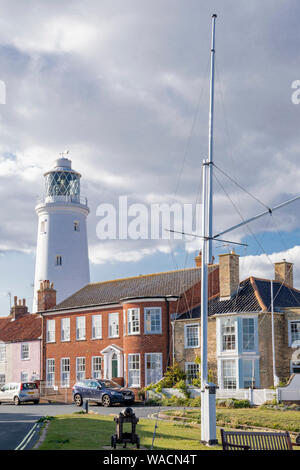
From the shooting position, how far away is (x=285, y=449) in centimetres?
1318

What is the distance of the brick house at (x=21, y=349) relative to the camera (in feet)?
175

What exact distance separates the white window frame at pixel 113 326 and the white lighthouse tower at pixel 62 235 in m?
13.3

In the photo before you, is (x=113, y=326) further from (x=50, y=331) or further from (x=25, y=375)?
(x=25, y=375)

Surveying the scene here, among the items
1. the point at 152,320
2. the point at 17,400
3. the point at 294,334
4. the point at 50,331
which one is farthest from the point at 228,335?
the point at 50,331

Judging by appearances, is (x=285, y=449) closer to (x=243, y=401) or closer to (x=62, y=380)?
(x=243, y=401)

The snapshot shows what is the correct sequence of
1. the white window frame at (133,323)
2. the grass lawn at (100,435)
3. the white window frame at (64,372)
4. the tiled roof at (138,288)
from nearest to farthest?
the grass lawn at (100,435), the white window frame at (133,323), the tiled roof at (138,288), the white window frame at (64,372)

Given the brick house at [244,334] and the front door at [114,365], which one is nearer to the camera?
the brick house at [244,334]

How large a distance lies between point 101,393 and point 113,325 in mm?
11848

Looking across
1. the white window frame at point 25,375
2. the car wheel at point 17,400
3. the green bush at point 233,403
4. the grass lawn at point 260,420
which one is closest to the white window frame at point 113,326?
the car wheel at point 17,400

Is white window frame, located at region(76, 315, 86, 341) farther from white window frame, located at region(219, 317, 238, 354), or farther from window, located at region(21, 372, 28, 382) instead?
white window frame, located at region(219, 317, 238, 354)

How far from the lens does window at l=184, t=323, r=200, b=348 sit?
4137 cm

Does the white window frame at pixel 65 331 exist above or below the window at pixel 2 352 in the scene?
above

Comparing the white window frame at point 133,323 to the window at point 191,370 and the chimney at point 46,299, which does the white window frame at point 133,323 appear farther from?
the chimney at point 46,299
